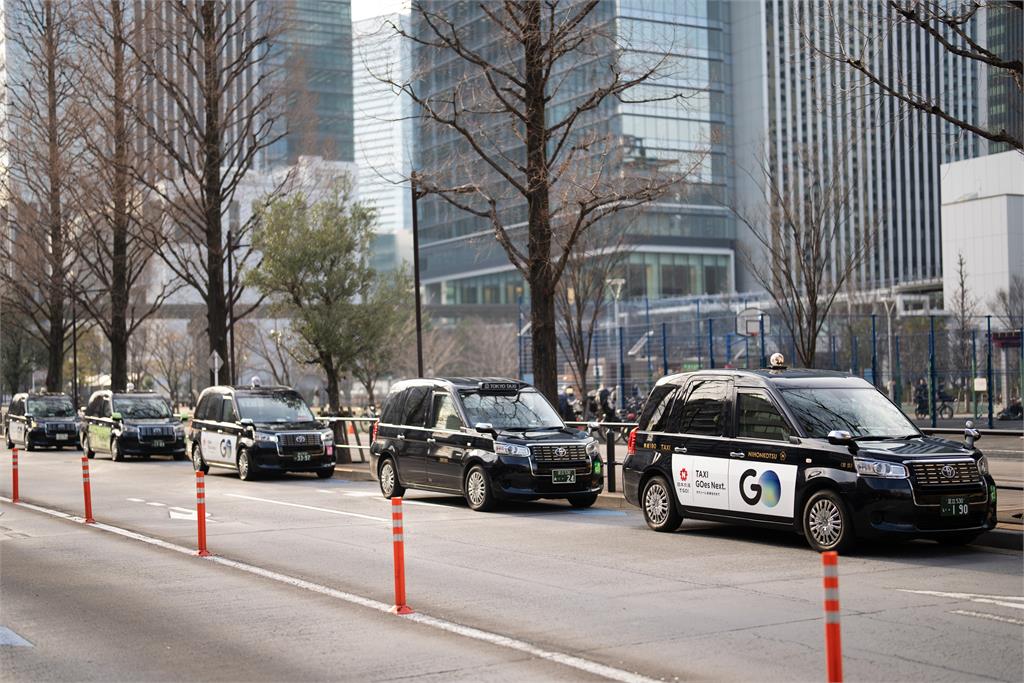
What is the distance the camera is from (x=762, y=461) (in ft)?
44.8

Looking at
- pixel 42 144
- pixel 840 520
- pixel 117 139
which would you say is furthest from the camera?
pixel 42 144

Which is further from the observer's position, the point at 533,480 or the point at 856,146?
the point at 856,146

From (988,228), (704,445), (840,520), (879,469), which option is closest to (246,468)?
(704,445)

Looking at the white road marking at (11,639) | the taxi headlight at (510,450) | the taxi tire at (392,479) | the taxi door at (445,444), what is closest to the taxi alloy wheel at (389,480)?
the taxi tire at (392,479)

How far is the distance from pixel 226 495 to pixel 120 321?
2630 cm

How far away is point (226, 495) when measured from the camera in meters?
21.9

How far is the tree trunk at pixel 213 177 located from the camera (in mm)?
35406

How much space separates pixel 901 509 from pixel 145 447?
25.3m

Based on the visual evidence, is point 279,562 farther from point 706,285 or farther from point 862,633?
point 706,285

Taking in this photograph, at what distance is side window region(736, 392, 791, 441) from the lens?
1359 cm

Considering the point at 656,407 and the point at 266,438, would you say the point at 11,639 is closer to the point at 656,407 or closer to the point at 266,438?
the point at 656,407

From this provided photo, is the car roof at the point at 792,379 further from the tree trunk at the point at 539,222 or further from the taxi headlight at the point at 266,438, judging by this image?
the taxi headlight at the point at 266,438

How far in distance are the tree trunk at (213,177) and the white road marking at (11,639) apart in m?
26.5

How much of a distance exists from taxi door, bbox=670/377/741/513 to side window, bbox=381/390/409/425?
6.66 meters
